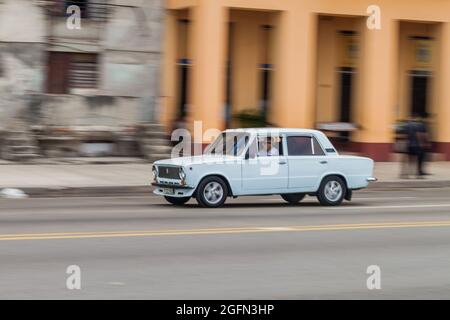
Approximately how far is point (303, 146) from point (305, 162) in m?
0.36

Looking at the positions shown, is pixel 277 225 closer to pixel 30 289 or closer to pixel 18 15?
pixel 30 289

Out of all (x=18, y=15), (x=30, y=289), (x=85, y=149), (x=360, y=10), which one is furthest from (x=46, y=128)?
(x=30, y=289)

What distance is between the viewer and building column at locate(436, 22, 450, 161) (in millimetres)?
31623

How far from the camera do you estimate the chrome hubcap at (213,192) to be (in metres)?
17.0

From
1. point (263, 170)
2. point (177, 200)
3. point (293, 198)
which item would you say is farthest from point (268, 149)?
point (177, 200)

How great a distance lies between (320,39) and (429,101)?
15.6 feet

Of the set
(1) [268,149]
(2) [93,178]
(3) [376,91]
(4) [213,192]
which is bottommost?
(2) [93,178]

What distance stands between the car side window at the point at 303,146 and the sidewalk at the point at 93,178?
5.07 meters

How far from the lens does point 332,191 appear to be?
18203 mm

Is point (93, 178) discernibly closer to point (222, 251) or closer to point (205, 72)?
point (205, 72)

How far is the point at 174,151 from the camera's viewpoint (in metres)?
28.1

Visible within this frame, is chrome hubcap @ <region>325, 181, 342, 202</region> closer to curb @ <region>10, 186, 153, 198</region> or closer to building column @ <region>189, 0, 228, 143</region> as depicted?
curb @ <region>10, 186, 153, 198</region>

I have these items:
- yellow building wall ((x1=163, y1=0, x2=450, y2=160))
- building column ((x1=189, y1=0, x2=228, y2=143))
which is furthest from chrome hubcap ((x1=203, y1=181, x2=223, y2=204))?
yellow building wall ((x1=163, y1=0, x2=450, y2=160))

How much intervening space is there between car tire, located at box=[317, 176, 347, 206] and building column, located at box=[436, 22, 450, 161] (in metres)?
14.5
